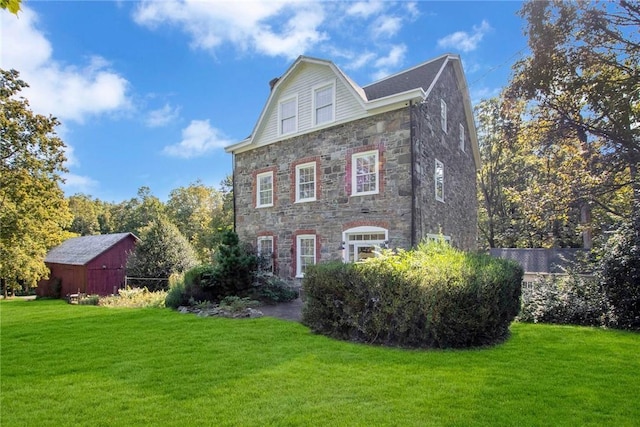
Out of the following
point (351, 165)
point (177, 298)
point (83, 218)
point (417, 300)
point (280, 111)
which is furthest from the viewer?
point (83, 218)

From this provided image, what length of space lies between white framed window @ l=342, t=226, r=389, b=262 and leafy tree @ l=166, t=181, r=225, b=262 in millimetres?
20966

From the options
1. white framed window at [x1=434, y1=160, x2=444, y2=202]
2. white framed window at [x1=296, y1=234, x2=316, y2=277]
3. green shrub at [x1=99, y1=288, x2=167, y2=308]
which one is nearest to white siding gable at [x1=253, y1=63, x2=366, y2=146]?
white framed window at [x1=434, y1=160, x2=444, y2=202]

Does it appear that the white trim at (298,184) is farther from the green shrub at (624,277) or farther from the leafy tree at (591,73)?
the green shrub at (624,277)

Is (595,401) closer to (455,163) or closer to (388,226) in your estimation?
(388,226)

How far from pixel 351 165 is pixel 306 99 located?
3.39m

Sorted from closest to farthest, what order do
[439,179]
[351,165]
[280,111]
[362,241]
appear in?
1. [362,241]
2. [351,165]
3. [439,179]
4. [280,111]

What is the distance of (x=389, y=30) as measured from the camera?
1030 centimetres

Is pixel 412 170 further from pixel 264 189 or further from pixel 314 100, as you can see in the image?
pixel 264 189

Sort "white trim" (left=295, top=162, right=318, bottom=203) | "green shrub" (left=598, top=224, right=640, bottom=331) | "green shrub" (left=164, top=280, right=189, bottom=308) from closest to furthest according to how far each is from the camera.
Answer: "green shrub" (left=598, top=224, right=640, bottom=331)
"green shrub" (left=164, top=280, right=189, bottom=308)
"white trim" (left=295, top=162, right=318, bottom=203)

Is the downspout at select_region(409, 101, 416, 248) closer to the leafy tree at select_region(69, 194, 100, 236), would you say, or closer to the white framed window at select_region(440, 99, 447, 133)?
the white framed window at select_region(440, 99, 447, 133)

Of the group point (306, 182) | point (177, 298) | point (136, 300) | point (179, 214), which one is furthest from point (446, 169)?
point (179, 214)

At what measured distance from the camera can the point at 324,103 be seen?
13.3 metres

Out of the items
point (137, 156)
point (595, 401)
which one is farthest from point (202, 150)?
point (595, 401)

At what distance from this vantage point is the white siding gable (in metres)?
12.5
